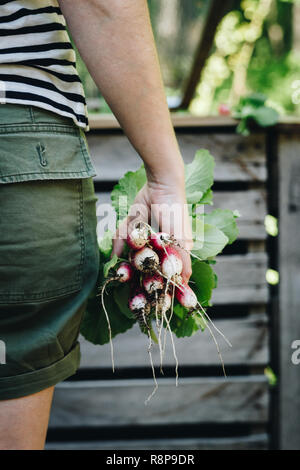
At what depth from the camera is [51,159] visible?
2.33ft

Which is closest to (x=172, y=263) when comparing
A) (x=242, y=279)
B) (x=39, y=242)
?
(x=39, y=242)

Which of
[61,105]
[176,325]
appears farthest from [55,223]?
[176,325]

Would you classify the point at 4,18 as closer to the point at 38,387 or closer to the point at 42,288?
the point at 42,288

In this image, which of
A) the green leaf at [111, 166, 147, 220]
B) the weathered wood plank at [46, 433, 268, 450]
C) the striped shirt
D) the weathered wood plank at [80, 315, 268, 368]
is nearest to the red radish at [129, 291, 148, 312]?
the green leaf at [111, 166, 147, 220]

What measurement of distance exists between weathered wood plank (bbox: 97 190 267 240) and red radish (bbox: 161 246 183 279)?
3.18 feet

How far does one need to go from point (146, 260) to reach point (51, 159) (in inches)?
11.8

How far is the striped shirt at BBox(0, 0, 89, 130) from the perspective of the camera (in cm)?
68

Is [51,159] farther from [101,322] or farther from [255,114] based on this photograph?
[255,114]

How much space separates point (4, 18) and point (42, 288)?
41 centimetres

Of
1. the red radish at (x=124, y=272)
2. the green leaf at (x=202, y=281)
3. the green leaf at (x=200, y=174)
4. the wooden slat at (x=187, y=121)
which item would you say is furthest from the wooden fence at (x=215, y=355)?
the red radish at (x=124, y=272)

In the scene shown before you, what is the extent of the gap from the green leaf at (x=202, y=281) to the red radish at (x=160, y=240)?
16cm

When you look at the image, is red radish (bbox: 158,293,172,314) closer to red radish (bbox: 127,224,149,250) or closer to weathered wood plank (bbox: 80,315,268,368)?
red radish (bbox: 127,224,149,250)

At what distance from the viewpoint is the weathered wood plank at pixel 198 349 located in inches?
70.8

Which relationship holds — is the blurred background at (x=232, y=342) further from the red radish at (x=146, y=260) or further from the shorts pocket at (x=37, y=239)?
the shorts pocket at (x=37, y=239)
